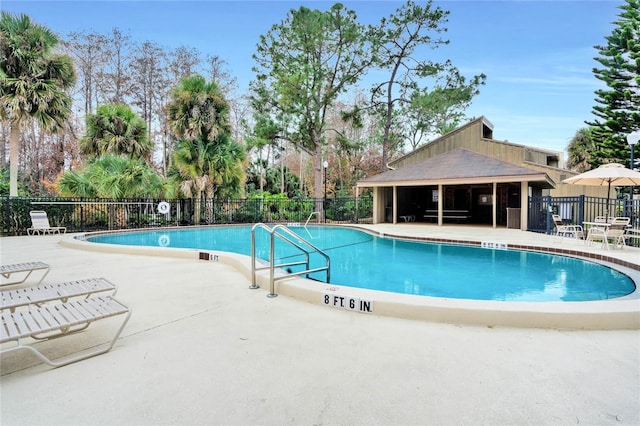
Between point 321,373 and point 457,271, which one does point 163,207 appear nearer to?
point 457,271

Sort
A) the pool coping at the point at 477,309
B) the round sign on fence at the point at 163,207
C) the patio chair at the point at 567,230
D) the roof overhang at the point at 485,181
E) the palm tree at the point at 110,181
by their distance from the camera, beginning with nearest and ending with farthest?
the pool coping at the point at 477,309 < the patio chair at the point at 567,230 < the roof overhang at the point at 485,181 < the palm tree at the point at 110,181 < the round sign on fence at the point at 163,207

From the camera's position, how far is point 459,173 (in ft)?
45.9

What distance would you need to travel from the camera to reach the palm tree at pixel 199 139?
15.0 m

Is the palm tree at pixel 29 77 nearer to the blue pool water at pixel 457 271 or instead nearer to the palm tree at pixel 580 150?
the blue pool water at pixel 457 271

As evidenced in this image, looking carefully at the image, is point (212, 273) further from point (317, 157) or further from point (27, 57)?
point (317, 157)

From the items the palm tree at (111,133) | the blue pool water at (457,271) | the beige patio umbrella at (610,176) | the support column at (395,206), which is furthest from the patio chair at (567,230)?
the palm tree at (111,133)

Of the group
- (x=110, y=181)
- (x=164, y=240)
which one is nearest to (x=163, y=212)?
(x=110, y=181)

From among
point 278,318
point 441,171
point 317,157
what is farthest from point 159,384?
point 317,157

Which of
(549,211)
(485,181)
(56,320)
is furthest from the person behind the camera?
(485,181)

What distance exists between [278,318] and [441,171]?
43.7ft

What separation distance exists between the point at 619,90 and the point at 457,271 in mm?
15749

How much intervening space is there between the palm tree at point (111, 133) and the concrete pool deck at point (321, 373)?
1407 centimetres

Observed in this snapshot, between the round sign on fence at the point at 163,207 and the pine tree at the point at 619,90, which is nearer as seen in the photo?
the round sign on fence at the point at 163,207

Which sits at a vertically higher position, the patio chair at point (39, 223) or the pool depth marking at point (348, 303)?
the patio chair at point (39, 223)
